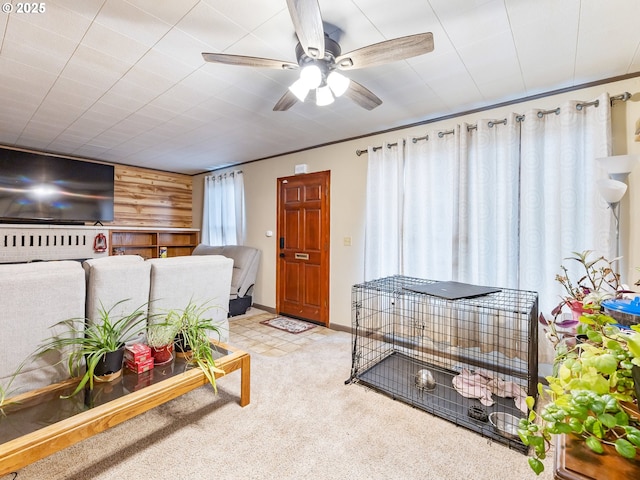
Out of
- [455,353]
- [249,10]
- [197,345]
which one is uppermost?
[249,10]

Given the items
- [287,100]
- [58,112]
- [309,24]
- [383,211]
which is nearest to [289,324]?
[383,211]

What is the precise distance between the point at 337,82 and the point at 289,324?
3.16 metres

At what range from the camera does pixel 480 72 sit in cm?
220

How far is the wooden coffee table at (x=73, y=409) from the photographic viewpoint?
122cm

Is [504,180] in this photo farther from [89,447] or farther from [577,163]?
[89,447]

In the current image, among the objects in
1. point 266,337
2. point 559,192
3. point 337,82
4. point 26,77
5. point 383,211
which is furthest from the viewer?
point 266,337

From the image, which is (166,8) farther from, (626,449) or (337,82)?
(626,449)

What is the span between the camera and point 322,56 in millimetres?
1595

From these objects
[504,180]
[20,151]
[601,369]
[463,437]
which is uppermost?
[20,151]

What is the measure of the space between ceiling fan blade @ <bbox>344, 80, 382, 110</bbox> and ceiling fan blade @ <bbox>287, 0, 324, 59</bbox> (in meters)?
0.45

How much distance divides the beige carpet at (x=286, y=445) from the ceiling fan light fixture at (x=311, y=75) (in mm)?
2083

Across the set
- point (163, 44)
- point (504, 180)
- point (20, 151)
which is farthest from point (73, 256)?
point (504, 180)

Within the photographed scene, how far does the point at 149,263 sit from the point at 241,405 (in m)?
1.19

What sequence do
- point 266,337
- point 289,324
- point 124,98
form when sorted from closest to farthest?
point 124,98 < point 266,337 < point 289,324
